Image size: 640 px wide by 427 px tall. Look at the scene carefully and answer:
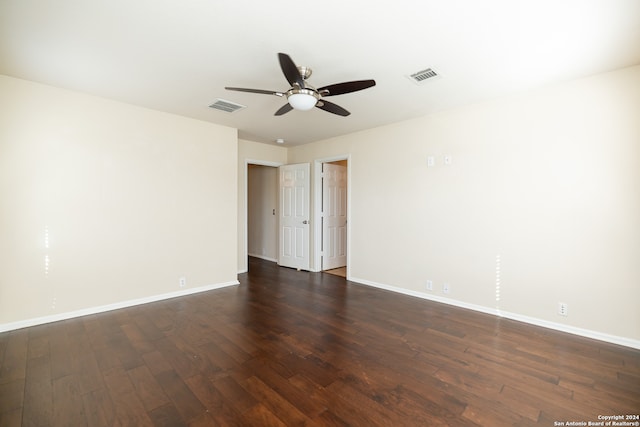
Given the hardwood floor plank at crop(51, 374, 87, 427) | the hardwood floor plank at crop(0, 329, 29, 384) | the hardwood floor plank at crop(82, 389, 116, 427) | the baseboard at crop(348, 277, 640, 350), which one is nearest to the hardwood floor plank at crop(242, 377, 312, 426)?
the hardwood floor plank at crop(82, 389, 116, 427)

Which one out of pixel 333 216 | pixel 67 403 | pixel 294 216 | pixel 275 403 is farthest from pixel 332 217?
pixel 67 403

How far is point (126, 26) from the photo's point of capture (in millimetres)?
2066

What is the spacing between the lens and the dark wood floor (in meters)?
1.74

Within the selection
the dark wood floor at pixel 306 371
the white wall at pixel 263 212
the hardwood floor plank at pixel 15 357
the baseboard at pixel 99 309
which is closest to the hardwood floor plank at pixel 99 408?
the dark wood floor at pixel 306 371

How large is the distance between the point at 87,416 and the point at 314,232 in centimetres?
416

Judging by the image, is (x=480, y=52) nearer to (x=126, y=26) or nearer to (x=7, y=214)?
(x=126, y=26)

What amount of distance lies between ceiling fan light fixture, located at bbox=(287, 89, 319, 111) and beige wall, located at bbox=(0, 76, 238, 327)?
244 cm

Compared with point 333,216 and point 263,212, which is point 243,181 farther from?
Answer: point 333,216

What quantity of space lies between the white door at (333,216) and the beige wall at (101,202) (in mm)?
1936

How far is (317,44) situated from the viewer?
7.36 ft

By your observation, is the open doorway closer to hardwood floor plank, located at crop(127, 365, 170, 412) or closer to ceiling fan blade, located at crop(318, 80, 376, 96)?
ceiling fan blade, located at crop(318, 80, 376, 96)

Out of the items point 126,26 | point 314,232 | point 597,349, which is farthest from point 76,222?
point 597,349

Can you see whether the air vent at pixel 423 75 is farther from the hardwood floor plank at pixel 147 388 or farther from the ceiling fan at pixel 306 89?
the hardwood floor plank at pixel 147 388

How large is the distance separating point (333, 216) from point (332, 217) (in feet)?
0.12
